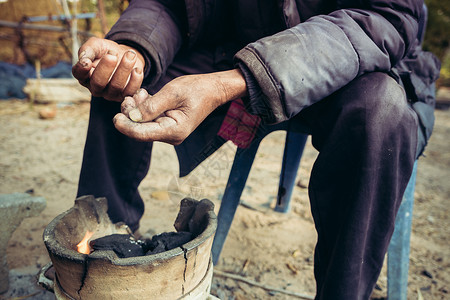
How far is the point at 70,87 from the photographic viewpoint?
18.1 feet

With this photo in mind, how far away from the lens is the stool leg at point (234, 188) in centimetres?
181

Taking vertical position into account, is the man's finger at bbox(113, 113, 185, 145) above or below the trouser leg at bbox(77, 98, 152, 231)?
above

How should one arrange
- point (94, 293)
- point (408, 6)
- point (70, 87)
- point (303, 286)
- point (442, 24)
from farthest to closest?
point (442, 24)
point (70, 87)
point (303, 286)
point (408, 6)
point (94, 293)

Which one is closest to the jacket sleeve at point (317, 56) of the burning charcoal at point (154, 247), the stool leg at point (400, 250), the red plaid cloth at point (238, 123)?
the red plaid cloth at point (238, 123)

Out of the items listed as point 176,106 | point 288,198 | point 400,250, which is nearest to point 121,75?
point 176,106

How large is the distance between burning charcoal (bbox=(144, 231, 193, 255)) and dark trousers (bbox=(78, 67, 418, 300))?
523 mm

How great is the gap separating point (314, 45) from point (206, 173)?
6.36ft

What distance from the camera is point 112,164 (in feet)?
5.27

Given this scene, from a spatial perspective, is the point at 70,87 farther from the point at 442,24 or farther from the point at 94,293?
the point at 442,24

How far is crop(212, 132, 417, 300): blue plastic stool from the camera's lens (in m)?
1.57

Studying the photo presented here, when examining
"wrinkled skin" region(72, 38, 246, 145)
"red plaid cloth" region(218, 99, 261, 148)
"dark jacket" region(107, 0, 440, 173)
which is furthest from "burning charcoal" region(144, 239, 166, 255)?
"red plaid cloth" region(218, 99, 261, 148)

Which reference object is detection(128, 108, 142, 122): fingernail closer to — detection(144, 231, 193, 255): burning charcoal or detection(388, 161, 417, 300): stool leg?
detection(144, 231, 193, 255): burning charcoal

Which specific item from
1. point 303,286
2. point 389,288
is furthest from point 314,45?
point 303,286

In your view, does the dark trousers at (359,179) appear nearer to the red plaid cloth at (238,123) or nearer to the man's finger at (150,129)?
the red plaid cloth at (238,123)
